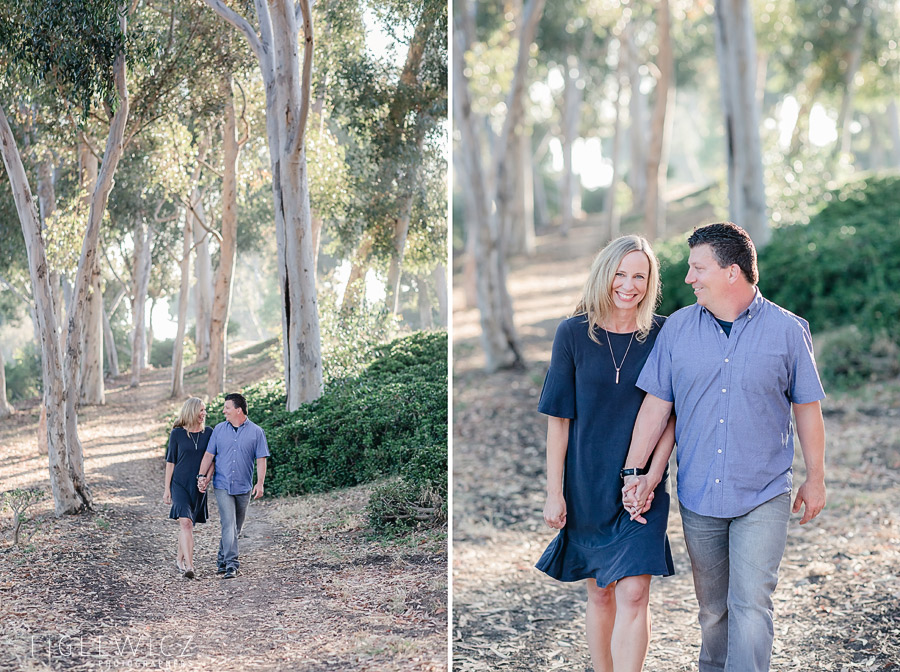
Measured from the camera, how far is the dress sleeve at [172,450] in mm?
3479

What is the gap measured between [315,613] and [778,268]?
9.66 metres

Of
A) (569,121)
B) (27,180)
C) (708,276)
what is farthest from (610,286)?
(569,121)

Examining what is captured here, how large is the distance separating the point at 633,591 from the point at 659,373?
80cm

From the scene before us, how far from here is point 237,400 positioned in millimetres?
3555

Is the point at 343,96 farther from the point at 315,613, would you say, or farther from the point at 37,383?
the point at 315,613

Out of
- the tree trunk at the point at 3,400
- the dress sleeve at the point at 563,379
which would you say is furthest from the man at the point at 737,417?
the tree trunk at the point at 3,400

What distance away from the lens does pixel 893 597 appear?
17.7ft

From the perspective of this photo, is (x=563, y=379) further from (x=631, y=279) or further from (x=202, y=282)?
(x=202, y=282)

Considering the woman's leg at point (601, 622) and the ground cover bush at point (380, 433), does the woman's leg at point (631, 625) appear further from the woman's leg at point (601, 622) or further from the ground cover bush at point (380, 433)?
the ground cover bush at point (380, 433)

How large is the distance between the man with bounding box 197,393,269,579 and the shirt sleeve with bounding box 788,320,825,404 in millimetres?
2033

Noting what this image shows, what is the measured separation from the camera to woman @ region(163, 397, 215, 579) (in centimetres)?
341

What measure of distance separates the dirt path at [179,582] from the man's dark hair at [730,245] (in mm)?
1607

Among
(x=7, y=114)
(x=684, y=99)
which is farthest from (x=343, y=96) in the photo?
(x=684, y=99)

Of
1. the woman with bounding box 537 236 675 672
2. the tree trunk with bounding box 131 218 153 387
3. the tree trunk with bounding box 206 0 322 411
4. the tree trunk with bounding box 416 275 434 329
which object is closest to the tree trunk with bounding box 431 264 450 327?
the tree trunk with bounding box 416 275 434 329
